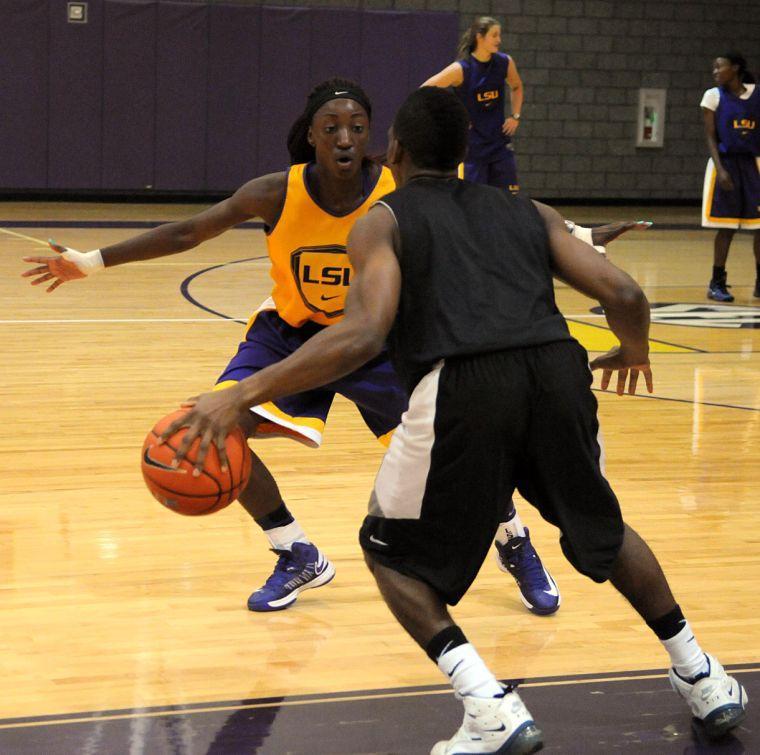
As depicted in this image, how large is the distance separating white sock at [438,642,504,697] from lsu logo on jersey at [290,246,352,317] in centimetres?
136

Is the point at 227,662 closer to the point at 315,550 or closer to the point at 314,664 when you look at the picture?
the point at 314,664

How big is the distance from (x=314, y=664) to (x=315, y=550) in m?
0.56

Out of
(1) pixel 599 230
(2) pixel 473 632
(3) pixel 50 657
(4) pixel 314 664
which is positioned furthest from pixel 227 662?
(1) pixel 599 230

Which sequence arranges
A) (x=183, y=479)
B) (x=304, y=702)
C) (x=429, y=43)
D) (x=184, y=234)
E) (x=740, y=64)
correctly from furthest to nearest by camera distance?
1. (x=429, y=43)
2. (x=740, y=64)
3. (x=184, y=234)
4. (x=304, y=702)
5. (x=183, y=479)

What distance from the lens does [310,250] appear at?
3.69 metres

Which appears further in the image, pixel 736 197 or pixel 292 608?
pixel 736 197

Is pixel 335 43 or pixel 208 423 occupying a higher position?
pixel 335 43

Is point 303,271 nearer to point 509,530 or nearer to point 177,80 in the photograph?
point 509,530

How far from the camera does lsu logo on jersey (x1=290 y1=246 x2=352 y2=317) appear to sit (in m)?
3.68

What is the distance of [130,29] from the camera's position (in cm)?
1505

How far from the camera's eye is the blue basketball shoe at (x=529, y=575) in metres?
3.71

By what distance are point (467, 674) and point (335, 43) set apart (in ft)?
45.1

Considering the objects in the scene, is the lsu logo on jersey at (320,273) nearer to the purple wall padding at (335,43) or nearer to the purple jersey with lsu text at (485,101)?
the purple jersey with lsu text at (485,101)

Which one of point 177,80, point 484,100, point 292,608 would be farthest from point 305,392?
point 177,80
